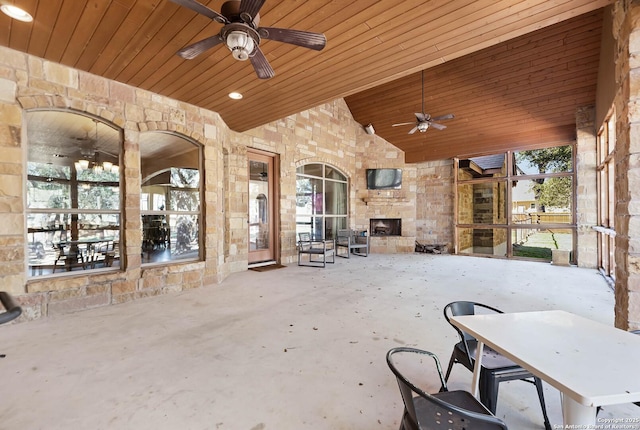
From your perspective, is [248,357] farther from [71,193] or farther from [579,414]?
[71,193]

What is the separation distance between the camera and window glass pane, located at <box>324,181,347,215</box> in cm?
784

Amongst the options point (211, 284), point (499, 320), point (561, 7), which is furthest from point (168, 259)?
point (561, 7)

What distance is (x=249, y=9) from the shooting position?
6.26 ft

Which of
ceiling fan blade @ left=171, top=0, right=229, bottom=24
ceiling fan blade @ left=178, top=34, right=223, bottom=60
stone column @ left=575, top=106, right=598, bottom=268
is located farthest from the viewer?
stone column @ left=575, top=106, right=598, bottom=268

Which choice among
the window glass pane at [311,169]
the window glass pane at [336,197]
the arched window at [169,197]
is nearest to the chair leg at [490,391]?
the arched window at [169,197]

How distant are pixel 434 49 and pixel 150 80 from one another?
3.34 metres

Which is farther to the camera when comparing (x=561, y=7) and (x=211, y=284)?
(x=211, y=284)

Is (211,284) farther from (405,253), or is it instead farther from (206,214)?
(405,253)

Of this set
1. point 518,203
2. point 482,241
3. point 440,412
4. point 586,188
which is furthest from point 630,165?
point 482,241

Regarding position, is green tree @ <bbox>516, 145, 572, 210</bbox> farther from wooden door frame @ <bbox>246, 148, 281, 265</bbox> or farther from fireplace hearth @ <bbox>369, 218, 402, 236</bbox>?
wooden door frame @ <bbox>246, 148, 281, 265</bbox>

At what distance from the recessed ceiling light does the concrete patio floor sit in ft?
9.24

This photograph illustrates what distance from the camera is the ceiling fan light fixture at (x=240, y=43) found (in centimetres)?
203

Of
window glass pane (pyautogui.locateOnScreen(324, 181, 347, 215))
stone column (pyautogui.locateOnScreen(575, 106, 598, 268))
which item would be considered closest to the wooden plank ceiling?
stone column (pyautogui.locateOnScreen(575, 106, 598, 268))

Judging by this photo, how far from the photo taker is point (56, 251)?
135 inches
